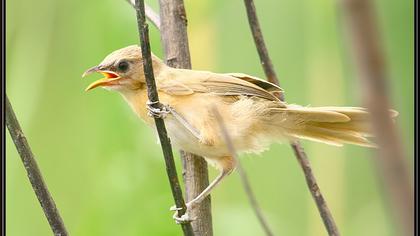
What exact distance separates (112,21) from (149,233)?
0.61 meters

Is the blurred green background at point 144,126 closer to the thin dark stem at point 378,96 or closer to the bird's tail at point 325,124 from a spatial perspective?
the bird's tail at point 325,124

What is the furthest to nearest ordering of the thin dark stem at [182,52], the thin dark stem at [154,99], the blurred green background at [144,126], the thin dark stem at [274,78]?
the blurred green background at [144,126] < the thin dark stem at [182,52] < the thin dark stem at [274,78] < the thin dark stem at [154,99]

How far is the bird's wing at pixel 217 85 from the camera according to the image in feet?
5.96

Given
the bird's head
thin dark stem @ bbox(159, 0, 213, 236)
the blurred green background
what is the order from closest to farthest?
1. thin dark stem @ bbox(159, 0, 213, 236)
2. the bird's head
3. the blurred green background

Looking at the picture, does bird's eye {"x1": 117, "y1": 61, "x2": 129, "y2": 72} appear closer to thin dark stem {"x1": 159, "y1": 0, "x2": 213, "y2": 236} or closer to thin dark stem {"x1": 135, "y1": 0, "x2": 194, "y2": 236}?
thin dark stem {"x1": 159, "y1": 0, "x2": 213, "y2": 236}

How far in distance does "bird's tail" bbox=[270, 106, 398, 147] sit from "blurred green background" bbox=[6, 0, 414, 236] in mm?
164

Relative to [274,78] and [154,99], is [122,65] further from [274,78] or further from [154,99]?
[154,99]

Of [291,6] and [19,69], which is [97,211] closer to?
[19,69]

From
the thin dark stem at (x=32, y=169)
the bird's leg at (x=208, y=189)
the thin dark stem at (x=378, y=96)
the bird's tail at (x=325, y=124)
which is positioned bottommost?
the bird's leg at (x=208, y=189)

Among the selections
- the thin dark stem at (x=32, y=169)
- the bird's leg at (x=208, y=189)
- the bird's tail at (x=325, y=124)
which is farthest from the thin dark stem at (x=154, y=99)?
the bird's tail at (x=325, y=124)

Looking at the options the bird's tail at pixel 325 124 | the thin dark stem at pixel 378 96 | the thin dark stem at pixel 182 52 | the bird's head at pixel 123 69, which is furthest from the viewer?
the bird's head at pixel 123 69

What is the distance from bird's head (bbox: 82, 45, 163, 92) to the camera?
5.99 feet

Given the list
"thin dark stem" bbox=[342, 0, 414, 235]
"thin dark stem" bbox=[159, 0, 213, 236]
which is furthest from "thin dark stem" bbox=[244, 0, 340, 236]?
"thin dark stem" bbox=[342, 0, 414, 235]

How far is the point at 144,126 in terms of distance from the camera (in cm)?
212
